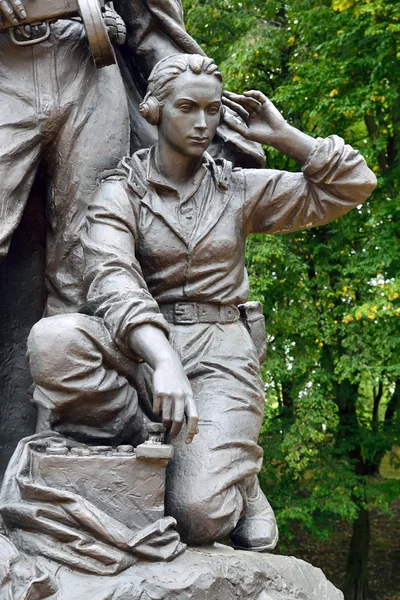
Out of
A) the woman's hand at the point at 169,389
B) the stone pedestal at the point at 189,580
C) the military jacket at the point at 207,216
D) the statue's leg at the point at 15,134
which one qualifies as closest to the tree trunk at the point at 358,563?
the military jacket at the point at 207,216

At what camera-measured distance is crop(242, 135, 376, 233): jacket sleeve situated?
3.85 m

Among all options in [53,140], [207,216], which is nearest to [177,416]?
[207,216]

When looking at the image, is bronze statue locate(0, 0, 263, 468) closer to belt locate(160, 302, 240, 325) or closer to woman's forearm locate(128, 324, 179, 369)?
belt locate(160, 302, 240, 325)

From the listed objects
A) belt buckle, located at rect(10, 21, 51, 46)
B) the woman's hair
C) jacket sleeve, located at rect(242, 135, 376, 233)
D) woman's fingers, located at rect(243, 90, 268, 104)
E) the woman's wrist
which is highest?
belt buckle, located at rect(10, 21, 51, 46)

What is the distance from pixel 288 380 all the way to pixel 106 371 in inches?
247

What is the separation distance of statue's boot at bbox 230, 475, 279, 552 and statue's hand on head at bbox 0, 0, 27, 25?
2.11m

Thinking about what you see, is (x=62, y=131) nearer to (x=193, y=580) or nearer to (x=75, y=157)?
(x=75, y=157)

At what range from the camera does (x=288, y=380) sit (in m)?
9.59

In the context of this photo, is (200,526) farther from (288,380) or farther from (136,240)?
(288,380)

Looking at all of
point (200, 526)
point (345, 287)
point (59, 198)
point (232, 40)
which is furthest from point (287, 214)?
point (232, 40)

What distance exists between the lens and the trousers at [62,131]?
→ 3990mm

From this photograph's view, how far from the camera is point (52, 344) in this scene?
335cm

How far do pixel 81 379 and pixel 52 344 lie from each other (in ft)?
0.53

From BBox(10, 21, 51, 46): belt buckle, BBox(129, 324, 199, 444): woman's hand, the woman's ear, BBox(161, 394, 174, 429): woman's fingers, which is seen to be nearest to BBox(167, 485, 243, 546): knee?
BBox(129, 324, 199, 444): woman's hand
